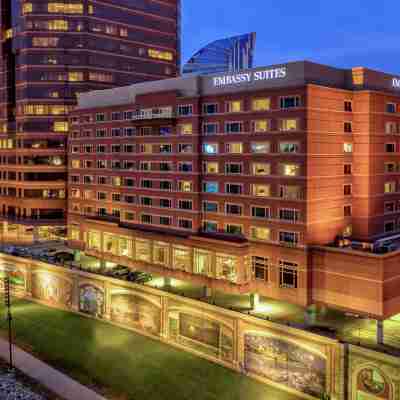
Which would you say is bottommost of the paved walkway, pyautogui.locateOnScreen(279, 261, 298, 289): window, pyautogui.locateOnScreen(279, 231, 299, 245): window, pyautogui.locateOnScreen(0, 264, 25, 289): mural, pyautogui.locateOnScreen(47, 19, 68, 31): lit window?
the paved walkway

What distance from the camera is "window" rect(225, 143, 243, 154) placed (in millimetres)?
75375

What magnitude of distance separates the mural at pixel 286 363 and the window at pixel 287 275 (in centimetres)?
1015

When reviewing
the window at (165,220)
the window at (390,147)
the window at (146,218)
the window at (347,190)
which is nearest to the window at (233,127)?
the window at (347,190)

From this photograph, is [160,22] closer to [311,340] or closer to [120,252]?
[120,252]

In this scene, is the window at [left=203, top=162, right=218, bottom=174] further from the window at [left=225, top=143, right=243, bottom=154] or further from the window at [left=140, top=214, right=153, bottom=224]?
the window at [left=140, top=214, right=153, bottom=224]

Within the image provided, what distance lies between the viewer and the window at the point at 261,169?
2832 inches

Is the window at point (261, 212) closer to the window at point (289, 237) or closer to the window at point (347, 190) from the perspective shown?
the window at point (289, 237)

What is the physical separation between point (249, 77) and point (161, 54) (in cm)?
7370

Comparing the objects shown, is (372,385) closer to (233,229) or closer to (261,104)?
(233,229)

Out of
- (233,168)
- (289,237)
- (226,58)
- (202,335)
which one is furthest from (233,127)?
(226,58)

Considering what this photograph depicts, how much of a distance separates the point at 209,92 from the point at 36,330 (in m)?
46.4

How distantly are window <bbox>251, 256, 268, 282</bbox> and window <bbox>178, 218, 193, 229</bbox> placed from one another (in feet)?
45.6

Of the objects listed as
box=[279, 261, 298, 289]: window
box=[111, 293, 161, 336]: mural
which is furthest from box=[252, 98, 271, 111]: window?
box=[111, 293, 161, 336]: mural

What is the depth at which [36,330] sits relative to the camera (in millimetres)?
76750
